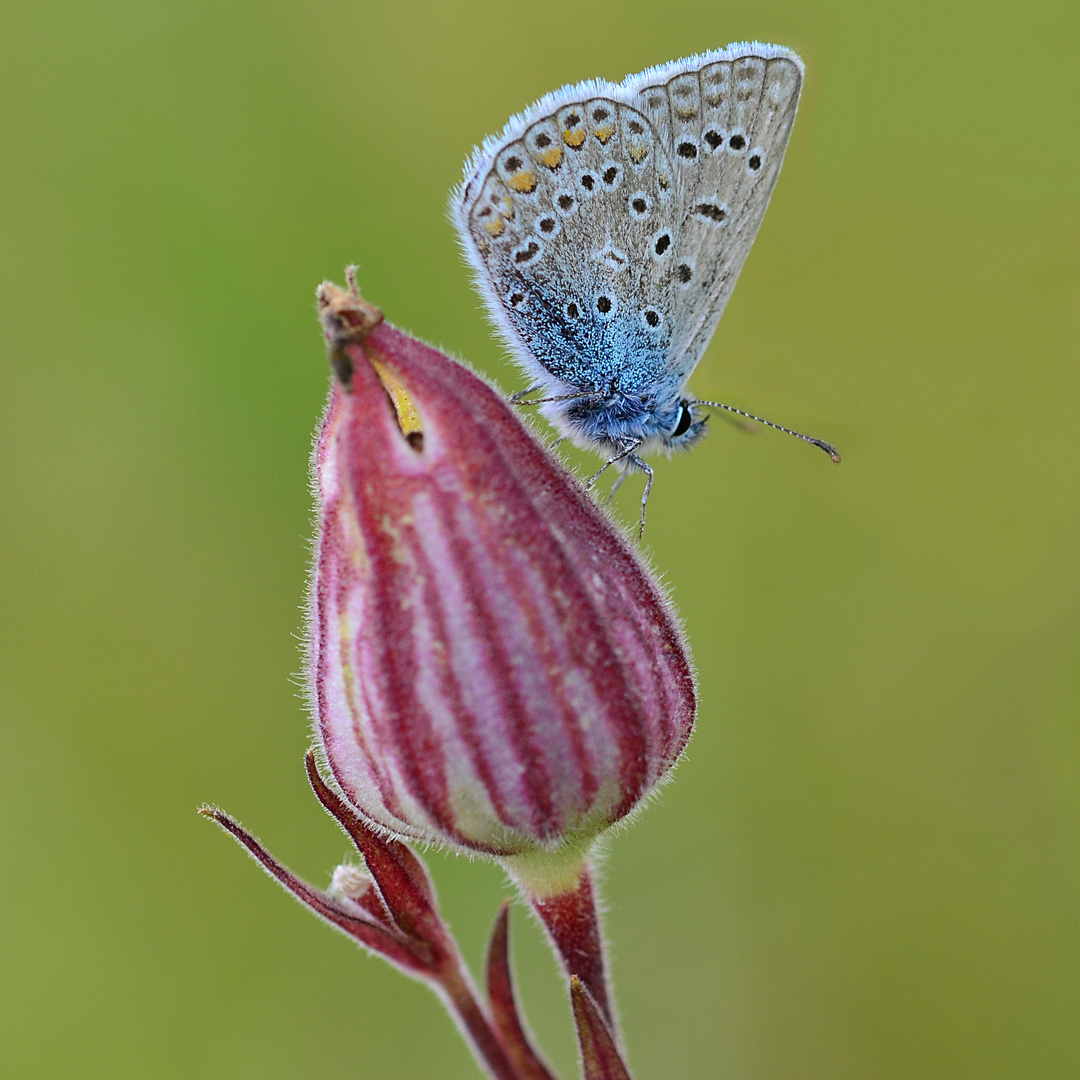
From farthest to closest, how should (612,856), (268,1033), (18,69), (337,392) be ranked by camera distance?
1. (18,69)
2. (612,856)
3. (268,1033)
4. (337,392)

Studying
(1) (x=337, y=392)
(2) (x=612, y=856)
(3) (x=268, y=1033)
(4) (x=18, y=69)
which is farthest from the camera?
(4) (x=18, y=69)

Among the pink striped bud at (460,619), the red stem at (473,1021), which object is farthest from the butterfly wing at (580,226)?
the red stem at (473,1021)

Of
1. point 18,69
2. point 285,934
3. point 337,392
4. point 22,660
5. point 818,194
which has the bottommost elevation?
point 285,934

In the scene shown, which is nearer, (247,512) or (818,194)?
(247,512)

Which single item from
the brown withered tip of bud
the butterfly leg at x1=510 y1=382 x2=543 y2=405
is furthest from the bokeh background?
the brown withered tip of bud

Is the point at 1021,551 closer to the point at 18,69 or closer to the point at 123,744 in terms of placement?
the point at 123,744

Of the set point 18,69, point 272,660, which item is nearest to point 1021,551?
point 272,660

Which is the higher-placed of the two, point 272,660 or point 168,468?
point 168,468

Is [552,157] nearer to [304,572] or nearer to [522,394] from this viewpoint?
[522,394]
